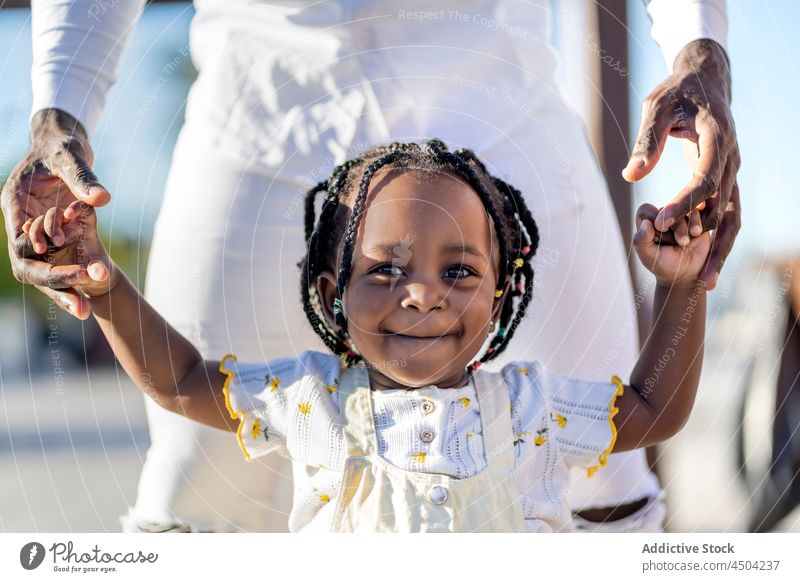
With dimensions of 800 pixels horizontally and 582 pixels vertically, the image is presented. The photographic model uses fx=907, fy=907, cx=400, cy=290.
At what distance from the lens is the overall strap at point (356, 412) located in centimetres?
90

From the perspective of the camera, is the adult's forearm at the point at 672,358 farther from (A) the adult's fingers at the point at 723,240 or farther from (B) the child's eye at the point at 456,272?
(B) the child's eye at the point at 456,272

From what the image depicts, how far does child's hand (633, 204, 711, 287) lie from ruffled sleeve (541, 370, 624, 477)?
12cm

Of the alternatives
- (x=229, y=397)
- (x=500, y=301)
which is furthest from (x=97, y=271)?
(x=500, y=301)

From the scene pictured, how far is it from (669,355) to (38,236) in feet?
2.07

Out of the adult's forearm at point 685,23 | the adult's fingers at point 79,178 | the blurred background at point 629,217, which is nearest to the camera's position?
the adult's fingers at point 79,178

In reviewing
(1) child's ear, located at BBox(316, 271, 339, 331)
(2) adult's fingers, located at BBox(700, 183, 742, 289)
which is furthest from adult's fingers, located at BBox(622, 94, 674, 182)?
(1) child's ear, located at BBox(316, 271, 339, 331)

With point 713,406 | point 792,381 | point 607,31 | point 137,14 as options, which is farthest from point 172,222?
point 713,406

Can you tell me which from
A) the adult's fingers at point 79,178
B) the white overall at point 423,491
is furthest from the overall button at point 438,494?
the adult's fingers at point 79,178

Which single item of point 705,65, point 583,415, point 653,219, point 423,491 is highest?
point 705,65

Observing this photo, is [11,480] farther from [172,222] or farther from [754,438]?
[754,438]

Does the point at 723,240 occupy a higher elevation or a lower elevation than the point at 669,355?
higher

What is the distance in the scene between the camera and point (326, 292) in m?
0.97

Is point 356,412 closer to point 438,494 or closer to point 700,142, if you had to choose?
point 438,494

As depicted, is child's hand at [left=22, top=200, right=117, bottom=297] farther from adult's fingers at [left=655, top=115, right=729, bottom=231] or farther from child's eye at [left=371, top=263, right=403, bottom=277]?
adult's fingers at [left=655, top=115, right=729, bottom=231]
